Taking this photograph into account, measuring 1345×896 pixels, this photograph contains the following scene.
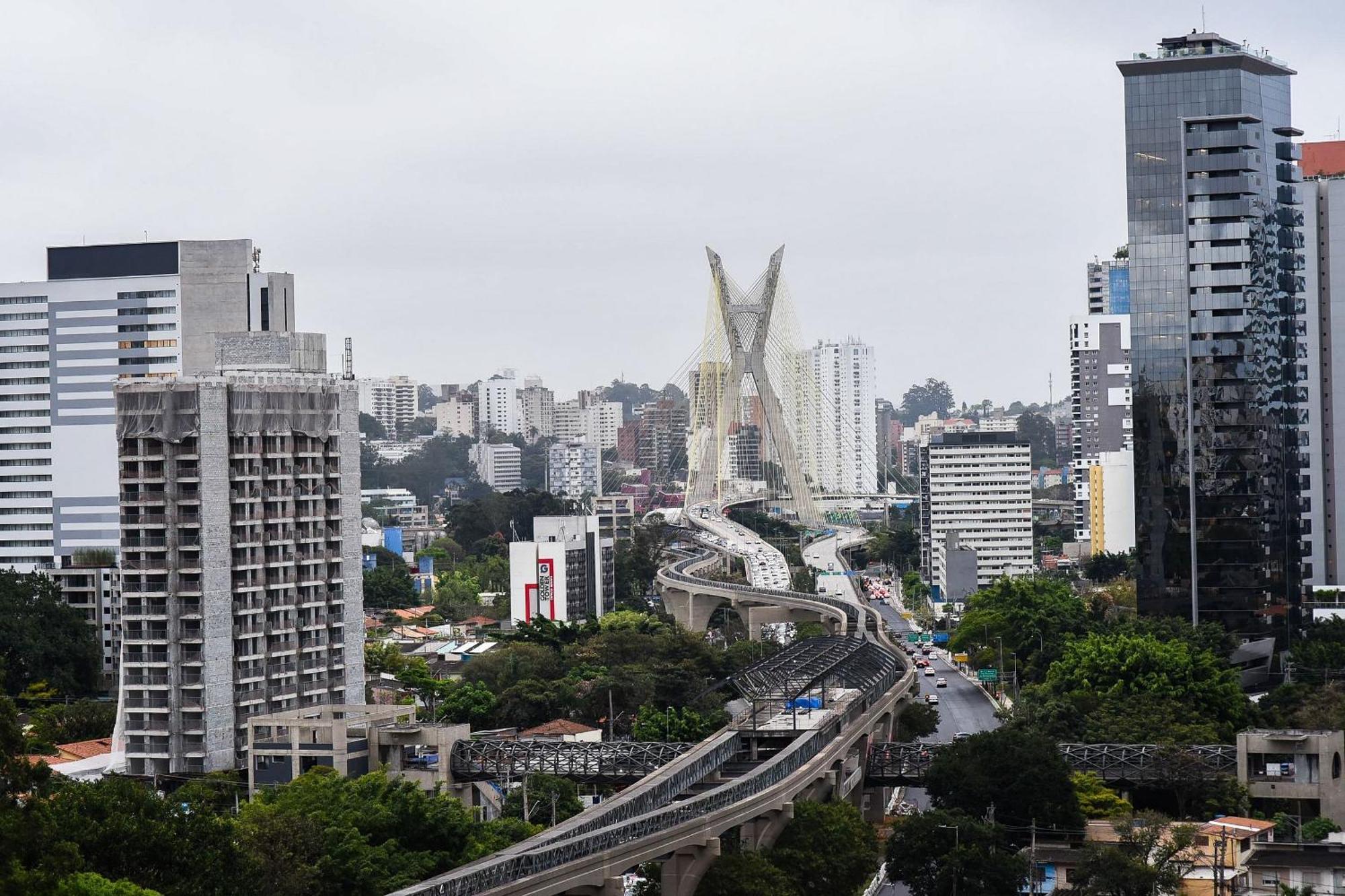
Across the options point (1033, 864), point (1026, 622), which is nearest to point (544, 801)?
point (1033, 864)

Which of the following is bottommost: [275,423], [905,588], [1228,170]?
[905,588]

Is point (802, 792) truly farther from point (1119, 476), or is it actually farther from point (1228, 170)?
point (1119, 476)

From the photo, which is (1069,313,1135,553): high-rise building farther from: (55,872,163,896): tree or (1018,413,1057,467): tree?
(55,872,163,896): tree

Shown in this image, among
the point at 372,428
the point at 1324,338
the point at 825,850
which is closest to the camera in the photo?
the point at 825,850

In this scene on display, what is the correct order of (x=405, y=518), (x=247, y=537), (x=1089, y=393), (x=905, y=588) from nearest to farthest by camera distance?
(x=247, y=537), (x=905, y=588), (x=1089, y=393), (x=405, y=518)

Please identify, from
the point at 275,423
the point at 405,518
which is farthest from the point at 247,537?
the point at 405,518

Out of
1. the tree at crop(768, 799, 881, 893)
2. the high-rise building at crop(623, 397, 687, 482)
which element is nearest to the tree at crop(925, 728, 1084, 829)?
the tree at crop(768, 799, 881, 893)

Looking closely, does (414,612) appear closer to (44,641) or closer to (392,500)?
(44,641)
